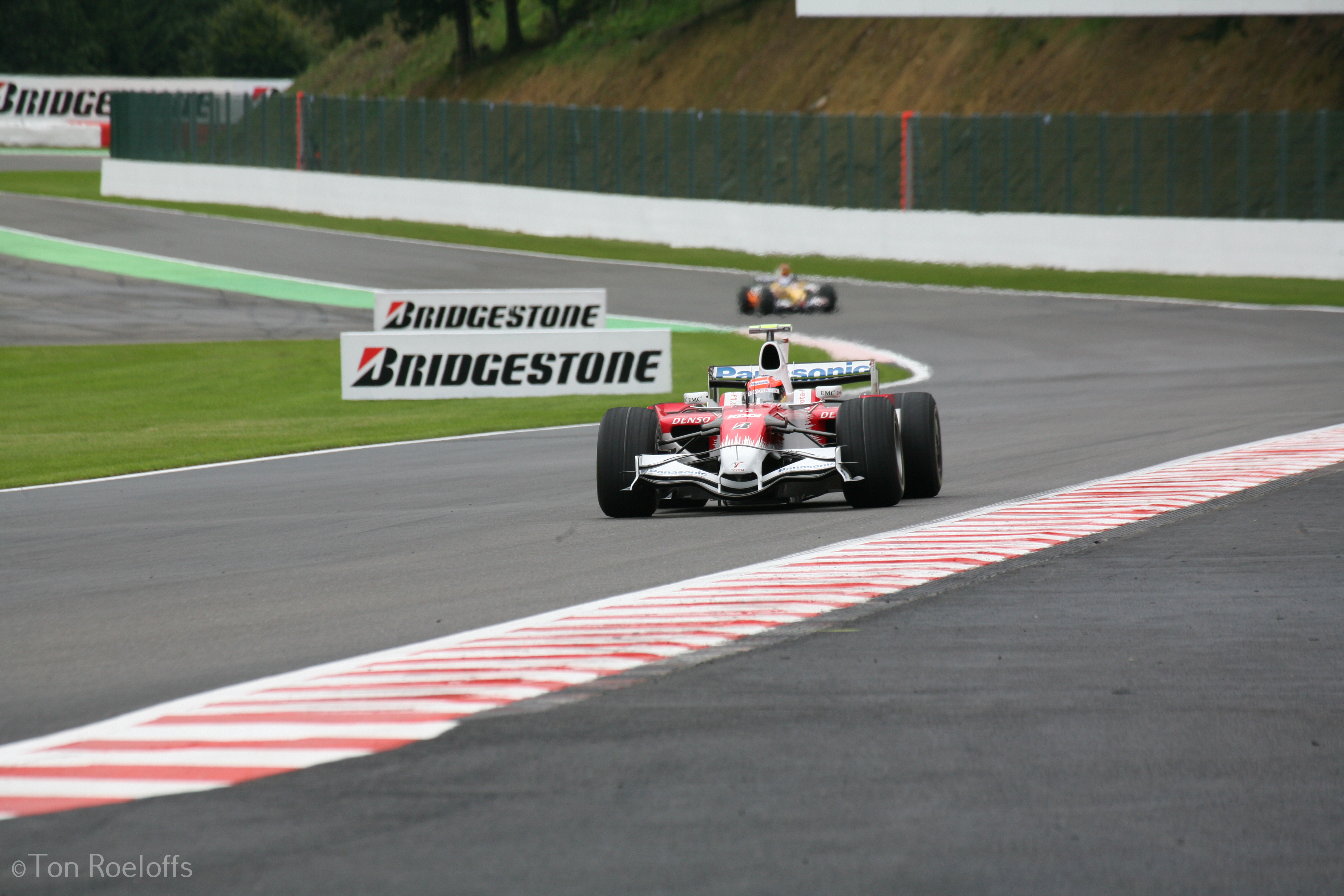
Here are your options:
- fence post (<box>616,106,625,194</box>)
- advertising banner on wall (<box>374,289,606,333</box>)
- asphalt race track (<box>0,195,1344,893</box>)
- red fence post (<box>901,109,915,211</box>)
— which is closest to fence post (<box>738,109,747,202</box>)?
fence post (<box>616,106,625,194</box>)

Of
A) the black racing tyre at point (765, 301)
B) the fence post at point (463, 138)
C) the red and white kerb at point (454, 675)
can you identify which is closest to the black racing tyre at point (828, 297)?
the black racing tyre at point (765, 301)

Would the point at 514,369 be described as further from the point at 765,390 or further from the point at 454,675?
the point at 454,675

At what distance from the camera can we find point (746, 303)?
29188mm

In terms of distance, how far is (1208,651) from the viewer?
6.28 m

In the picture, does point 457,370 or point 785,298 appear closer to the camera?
point 457,370

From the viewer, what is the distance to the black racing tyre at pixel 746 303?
1147 inches

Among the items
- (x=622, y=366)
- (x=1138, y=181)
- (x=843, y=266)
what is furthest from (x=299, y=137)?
(x=622, y=366)

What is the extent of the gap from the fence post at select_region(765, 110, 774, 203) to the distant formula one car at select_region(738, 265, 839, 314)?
12.9m

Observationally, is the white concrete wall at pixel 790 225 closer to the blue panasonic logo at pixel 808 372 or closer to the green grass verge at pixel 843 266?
the green grass verge at pixel 843 266

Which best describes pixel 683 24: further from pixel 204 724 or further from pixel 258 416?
pixel 204 724

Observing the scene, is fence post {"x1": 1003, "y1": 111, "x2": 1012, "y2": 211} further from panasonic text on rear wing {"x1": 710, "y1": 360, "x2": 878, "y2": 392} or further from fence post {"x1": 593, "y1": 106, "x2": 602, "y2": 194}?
panasonic text on rear wing {"x1": 710, "y1": 360, "x2": 878, "y2": 392}

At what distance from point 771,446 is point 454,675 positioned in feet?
15.7

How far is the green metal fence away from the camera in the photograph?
111 ft

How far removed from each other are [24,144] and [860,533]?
71.3 m
